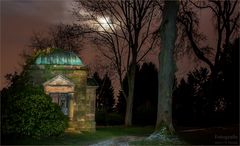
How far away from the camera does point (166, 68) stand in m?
24.4

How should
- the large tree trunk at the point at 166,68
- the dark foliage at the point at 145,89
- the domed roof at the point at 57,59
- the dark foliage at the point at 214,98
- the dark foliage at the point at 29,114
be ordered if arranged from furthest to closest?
1. the dark foliage at the point at 145,89
2. the dark foliage at the point at 214,98
3. the domed roof at the point at 57,59
4. the large tree trunk at the point at 166,68
5. the dark foliage at the point at 29,114

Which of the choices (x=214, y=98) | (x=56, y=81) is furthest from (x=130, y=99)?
(x=56, y=81)

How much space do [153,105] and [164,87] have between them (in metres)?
30.3

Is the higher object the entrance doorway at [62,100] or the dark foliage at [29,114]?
the entrance doorway at [62,100]

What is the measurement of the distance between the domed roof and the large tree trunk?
10122 millimetres

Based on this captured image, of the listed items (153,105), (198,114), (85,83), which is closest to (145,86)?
(153,105)

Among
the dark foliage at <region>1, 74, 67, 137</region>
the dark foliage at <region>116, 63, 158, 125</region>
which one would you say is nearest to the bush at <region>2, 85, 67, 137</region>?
the dark foliage at <region>1, 74, 67, 137</region>

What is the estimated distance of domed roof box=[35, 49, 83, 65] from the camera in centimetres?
3328

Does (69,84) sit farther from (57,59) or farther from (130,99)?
(130,99)

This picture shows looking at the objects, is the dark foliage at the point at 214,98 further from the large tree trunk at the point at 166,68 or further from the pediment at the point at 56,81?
the large tree trunk at the point at 166,68

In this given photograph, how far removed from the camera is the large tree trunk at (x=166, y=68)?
24.1 m

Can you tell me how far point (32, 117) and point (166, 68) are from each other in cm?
689

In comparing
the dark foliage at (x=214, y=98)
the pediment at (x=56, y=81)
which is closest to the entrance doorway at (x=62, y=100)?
the pediment at (x=56, y=81)

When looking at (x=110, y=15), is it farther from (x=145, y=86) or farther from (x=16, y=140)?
(x=16, y=140)
